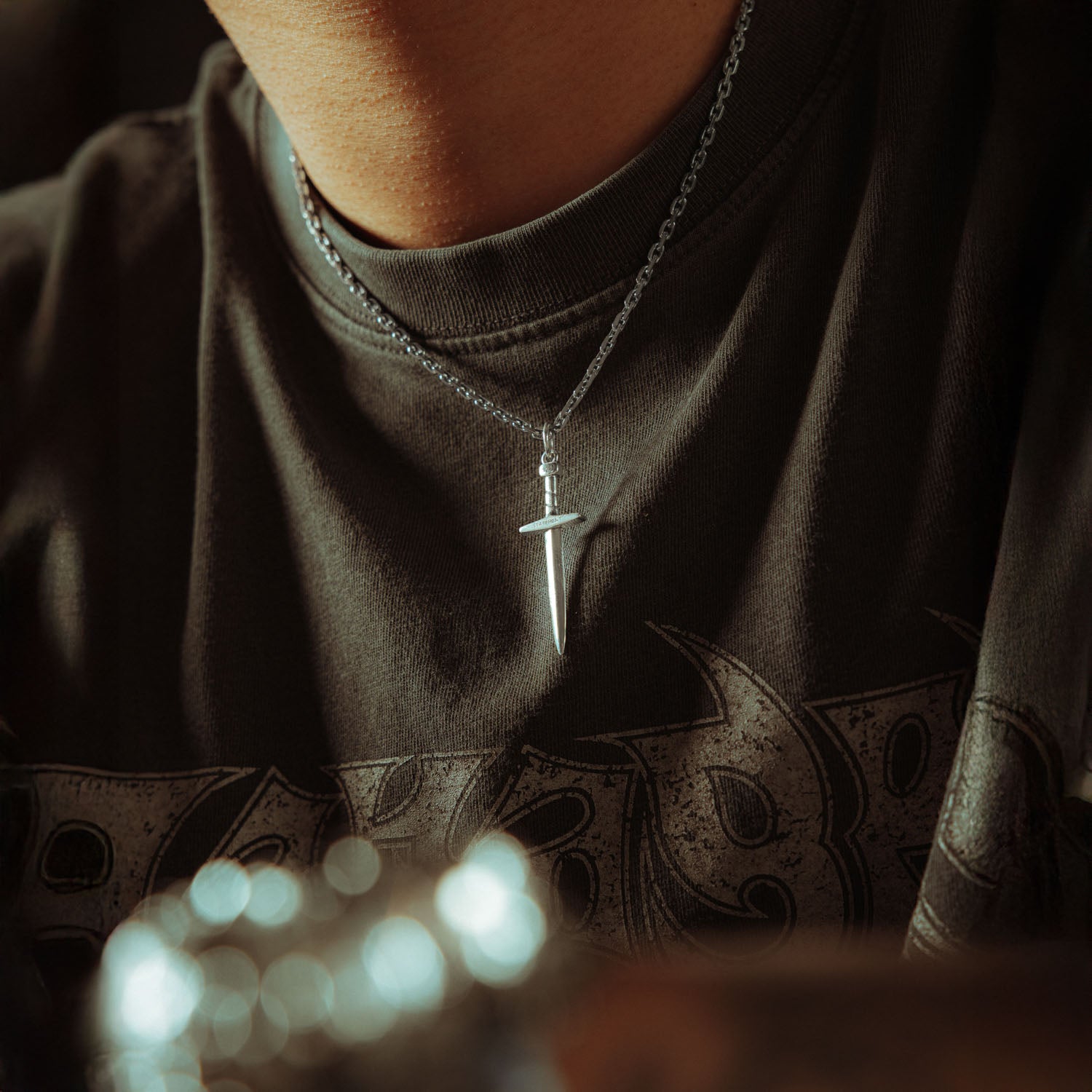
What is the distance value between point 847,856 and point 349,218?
0.38 m

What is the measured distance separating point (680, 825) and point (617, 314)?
234mm

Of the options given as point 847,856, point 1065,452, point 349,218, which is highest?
point 349,218

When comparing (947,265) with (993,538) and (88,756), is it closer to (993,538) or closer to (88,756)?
(993,538)

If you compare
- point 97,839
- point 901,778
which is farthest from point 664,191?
point 97,839

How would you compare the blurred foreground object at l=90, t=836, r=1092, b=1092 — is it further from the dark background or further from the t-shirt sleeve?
the dark background

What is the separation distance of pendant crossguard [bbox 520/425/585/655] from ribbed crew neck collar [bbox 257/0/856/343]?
0.08 m

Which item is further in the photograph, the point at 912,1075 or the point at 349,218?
the point at 349,218

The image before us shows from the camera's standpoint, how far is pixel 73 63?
0.77 m

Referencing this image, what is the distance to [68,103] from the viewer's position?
77cm

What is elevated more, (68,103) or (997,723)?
(68,103)

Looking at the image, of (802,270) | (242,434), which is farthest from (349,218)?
(802,270)

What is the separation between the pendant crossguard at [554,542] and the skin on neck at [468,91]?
127mm

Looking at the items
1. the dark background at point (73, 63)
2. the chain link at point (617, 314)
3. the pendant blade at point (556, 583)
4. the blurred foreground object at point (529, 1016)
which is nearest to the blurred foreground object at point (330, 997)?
the blurred foreground object at point (529, 1016)

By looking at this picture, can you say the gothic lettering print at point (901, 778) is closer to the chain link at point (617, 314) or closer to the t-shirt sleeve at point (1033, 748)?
the t-shirt sleeve at point (1033, 748)
